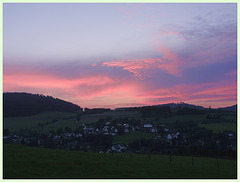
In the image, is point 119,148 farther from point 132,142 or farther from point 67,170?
point 67,170

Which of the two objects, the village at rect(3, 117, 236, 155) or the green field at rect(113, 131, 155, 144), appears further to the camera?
the green field at rect(113, 131, 155, 144)

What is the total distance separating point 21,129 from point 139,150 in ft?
107

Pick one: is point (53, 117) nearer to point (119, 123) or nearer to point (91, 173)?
point (119, 123)

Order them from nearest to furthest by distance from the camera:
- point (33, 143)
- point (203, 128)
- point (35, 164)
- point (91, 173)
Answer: point (91, 173) → point (35, 164) → point (33, 143) → point (203, 128)

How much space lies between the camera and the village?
65875 mm

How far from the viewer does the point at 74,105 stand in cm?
9956


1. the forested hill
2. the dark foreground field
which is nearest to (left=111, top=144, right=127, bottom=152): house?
the forested hill

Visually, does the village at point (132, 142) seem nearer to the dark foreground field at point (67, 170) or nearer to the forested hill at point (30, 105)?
the forested hill at point (30, 105)

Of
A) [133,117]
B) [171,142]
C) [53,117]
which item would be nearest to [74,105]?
[53,117]

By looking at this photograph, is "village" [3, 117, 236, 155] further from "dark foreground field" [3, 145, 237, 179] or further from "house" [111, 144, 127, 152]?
"dark foreground field" [3, 145, 237, 179]

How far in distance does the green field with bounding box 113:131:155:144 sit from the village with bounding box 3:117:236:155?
135 centimetres

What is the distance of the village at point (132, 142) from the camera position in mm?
65875

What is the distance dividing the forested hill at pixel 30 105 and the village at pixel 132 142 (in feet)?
16.5

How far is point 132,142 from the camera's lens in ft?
261
